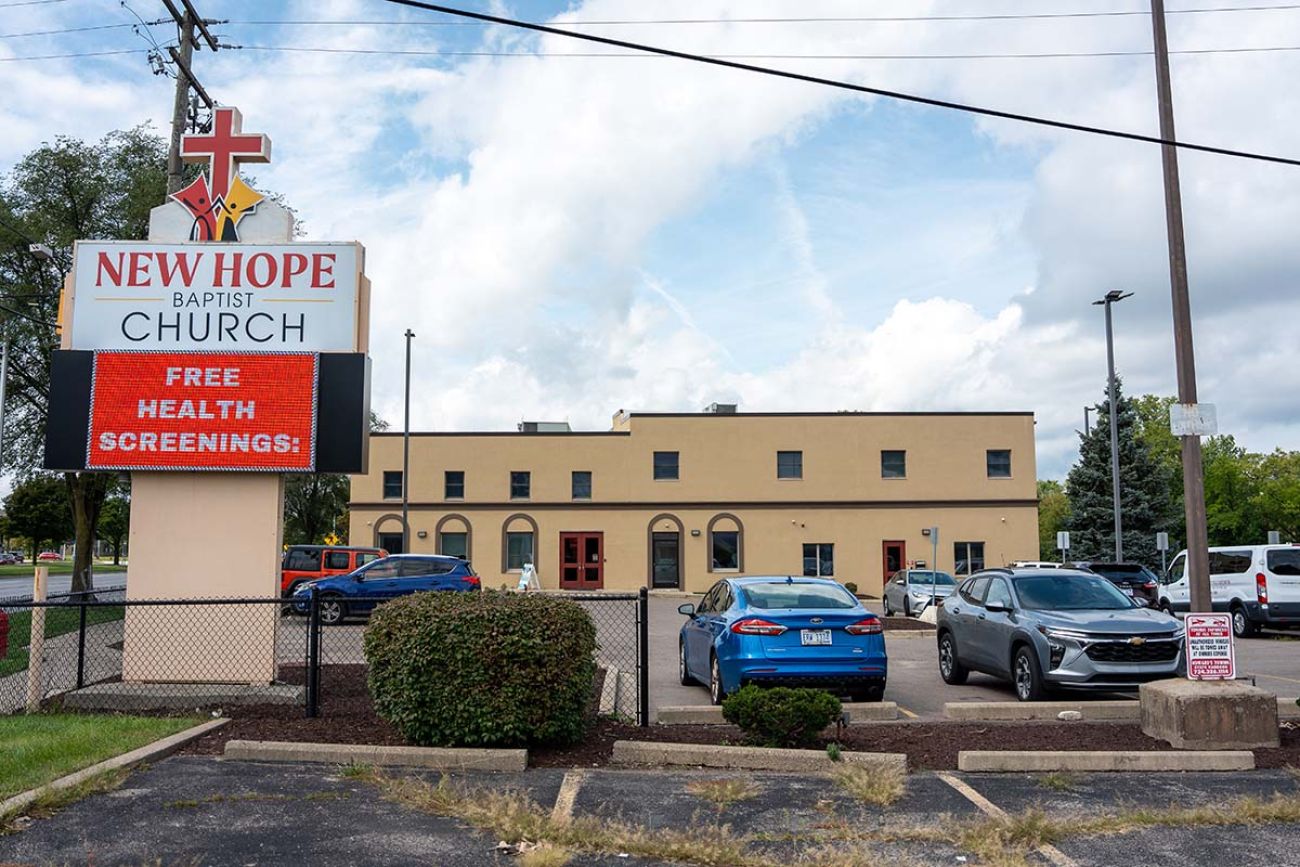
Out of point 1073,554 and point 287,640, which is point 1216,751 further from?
point 1073,554

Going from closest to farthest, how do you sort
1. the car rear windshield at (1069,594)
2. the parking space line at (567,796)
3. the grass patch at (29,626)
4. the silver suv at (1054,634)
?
the parking space line at (567,796) < the silver suv at (1054,634) < the car rear windshield at (1069,594) < the grass patch at (29,626)

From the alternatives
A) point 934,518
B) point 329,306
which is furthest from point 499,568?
point 329,306

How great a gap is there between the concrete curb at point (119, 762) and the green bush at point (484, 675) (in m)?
1.71

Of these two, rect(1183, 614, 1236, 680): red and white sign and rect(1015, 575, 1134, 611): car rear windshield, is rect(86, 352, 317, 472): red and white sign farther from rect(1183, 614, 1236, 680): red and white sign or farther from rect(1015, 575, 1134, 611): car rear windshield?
rect(1183, 614, 1236, 680): red and white sign

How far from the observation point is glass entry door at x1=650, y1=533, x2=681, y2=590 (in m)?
44.4

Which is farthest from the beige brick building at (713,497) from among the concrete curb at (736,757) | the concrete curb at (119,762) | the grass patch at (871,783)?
the grass patch at (871,783)

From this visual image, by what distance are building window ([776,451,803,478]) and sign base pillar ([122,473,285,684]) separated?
1309 inches

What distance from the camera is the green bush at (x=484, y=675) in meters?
8.48

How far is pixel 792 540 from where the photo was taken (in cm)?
4409

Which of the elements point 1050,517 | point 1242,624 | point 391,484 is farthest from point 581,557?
point 1050,517

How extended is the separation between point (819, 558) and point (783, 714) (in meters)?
36.0

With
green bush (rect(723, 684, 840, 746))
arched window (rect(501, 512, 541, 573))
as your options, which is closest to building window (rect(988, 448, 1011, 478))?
arched window (rect(501, 512, 541, 573))

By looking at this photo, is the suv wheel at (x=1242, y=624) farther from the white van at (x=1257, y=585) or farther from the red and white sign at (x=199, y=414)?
the red and white sign at (x=199, y=414)

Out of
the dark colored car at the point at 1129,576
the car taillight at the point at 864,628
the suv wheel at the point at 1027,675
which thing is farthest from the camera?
the dark colored car at the point at 1129,576
